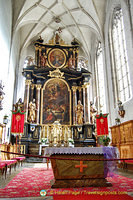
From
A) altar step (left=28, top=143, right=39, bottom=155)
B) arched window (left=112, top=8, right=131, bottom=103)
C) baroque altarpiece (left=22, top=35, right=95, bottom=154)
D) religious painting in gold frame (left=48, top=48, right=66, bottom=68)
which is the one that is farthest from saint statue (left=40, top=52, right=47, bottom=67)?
altar step (left=28, top=143, right=39, bottom=155)

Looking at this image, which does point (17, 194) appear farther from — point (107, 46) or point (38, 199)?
point (107, 46)

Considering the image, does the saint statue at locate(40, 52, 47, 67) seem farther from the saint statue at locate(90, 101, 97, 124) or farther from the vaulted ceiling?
the saint statue at locate(90, 101, 97, 124)

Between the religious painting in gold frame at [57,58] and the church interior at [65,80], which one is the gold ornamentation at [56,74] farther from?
the religious painting in gold frame at [57,58]

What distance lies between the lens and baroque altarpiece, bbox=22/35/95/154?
12.9 m

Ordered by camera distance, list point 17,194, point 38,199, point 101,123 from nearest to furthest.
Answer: point 38,199 < point 17,194 < point 101,123

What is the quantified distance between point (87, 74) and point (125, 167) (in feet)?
27.3

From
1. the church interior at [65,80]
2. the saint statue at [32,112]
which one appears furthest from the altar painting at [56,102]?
the saint statue at [32,112]

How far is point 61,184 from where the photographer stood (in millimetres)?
4012

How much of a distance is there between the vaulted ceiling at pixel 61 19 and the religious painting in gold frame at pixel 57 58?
8.67ft

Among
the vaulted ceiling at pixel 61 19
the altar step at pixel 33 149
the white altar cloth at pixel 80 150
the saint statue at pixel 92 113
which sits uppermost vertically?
the vaulted ceiling at pixel 61 19

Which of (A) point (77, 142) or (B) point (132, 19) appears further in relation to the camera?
(A) point (77, 142)

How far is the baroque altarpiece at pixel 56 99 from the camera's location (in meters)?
12.9

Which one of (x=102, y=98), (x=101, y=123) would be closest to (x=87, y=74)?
(x=102, y=98)

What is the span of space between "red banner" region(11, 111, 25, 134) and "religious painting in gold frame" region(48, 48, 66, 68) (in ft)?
18.1
